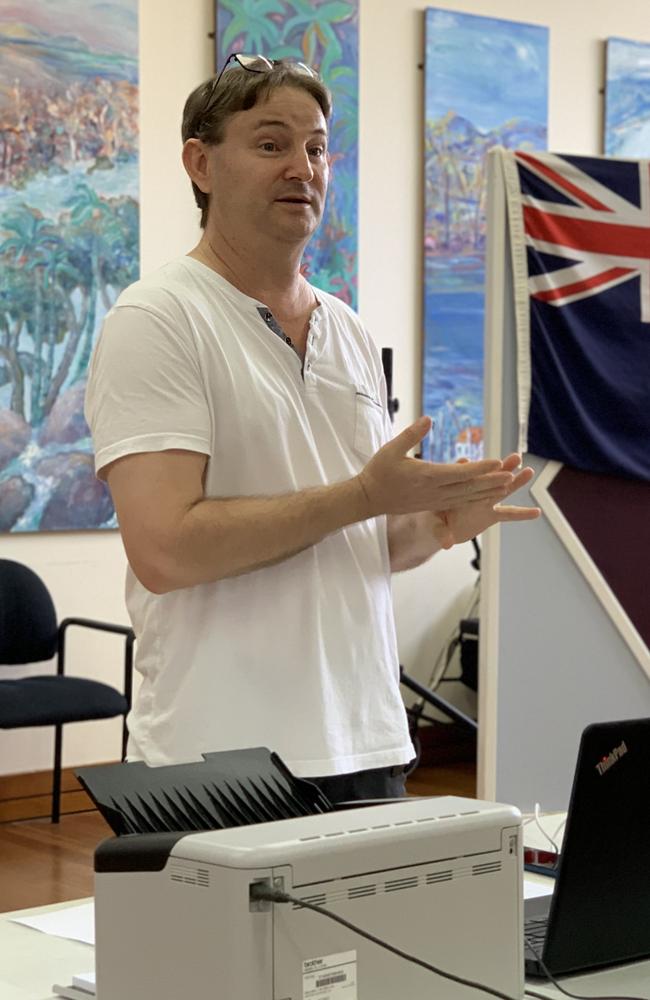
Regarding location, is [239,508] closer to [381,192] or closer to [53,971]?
[53,971]

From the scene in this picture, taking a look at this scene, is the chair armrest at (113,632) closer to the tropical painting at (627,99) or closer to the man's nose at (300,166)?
the man's nose at (300,166)

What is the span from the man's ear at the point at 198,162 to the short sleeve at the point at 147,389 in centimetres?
22

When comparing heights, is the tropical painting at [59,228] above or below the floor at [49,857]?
above

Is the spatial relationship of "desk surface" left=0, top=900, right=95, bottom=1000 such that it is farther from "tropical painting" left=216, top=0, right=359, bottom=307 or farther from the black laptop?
"tropical painting" left=216, top=0, right=359, bottom=307

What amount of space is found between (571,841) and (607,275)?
277cm

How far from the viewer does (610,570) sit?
13.2 ft

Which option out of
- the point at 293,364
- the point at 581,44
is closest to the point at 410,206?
the point at 581,44

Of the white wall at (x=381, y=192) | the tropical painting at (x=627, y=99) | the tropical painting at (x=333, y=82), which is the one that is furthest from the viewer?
the tropical painting at (x=627, y=99)

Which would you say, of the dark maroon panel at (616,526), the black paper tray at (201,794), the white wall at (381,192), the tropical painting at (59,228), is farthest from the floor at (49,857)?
the black paper tray at (201,794)

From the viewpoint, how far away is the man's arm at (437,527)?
189 centimetres

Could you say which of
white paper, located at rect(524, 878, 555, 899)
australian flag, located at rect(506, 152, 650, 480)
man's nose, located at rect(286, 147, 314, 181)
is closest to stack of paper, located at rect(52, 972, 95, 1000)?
white paper, located at rect(524, 878, 555, 899)

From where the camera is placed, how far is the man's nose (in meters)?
1.83

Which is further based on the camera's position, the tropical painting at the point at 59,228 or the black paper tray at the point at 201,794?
the tropical painting at the point at 59,228

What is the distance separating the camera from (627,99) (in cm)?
658
